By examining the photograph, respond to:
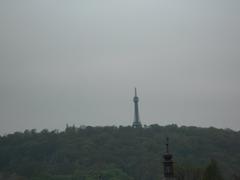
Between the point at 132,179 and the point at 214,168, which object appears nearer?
the point at 214,168

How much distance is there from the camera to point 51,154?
199 meters

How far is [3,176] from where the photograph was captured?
526ft

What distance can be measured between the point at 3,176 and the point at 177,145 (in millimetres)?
47453

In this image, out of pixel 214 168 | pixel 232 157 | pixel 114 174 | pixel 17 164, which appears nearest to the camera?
pixel 214 168

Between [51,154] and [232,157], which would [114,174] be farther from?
[51,154]

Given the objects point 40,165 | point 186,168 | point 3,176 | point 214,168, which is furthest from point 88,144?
point 214,168

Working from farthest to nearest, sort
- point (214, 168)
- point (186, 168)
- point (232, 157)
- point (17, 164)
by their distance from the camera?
point (17, 164) → point (232, 157) → point (186, 168) → point (214, 168)

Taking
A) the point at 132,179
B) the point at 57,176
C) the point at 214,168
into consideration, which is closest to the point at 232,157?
the point at 132,179

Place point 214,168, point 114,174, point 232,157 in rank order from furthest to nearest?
point 232,157, point 114,174, point 214,168

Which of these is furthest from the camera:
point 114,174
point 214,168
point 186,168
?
point 114,174

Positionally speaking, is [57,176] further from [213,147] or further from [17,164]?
[213,147]

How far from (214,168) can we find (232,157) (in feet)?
313

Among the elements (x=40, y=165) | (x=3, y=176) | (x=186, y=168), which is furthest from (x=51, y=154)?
(x=186, y=168)

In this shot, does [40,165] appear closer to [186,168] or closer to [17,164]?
[17,164]
